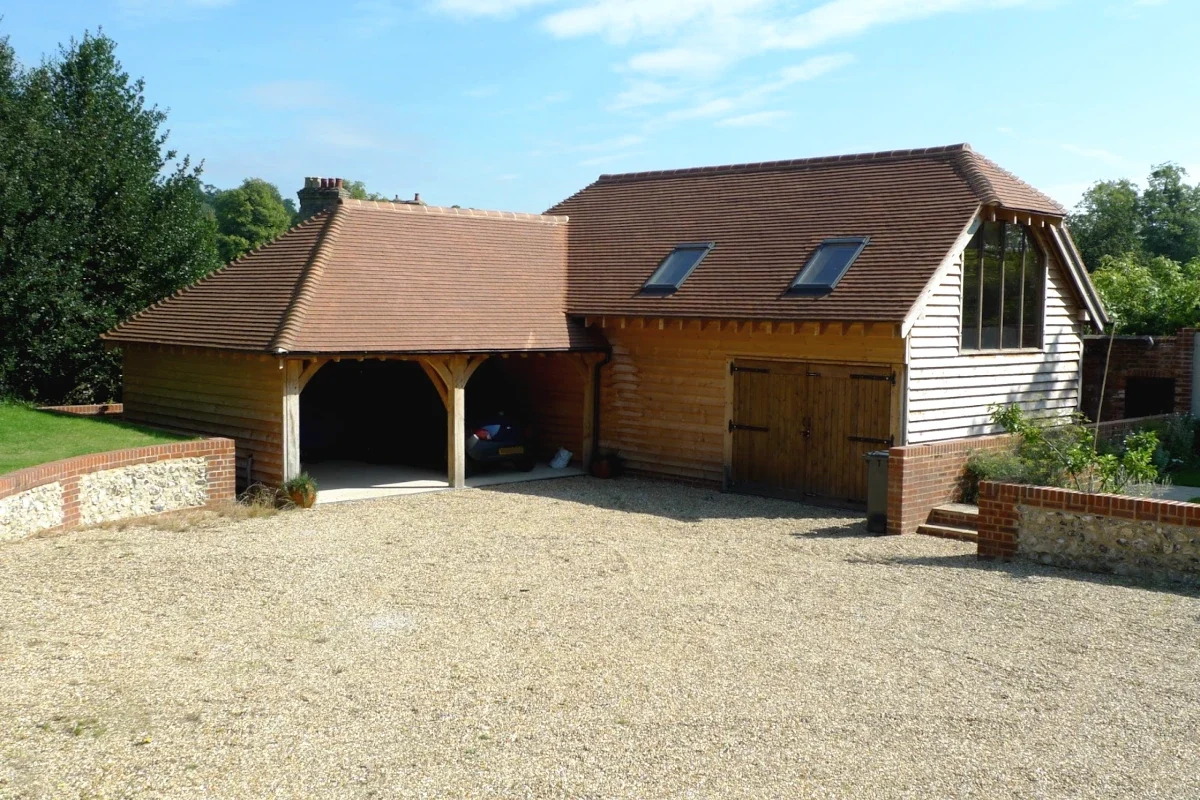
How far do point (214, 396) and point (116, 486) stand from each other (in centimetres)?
326

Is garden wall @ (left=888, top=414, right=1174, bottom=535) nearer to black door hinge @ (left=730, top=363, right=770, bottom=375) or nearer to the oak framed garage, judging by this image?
the oak framed garage

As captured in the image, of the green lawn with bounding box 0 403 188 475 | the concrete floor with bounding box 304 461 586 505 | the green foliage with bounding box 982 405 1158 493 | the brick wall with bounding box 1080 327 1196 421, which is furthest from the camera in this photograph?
the brick wall with bounding box 1080 327 1196 421

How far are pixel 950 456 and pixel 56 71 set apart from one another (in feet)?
67.0

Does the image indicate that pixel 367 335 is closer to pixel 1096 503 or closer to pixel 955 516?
pixel 955 516

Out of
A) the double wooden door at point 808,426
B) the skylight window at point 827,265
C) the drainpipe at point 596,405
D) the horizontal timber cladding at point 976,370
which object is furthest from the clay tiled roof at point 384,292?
the horizontal timber cladding at point 976,370

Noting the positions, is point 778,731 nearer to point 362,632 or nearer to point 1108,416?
point 362,632

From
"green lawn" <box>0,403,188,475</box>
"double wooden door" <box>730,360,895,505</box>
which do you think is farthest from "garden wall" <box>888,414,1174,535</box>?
"green lawn" <box>0,403,188,475</box>

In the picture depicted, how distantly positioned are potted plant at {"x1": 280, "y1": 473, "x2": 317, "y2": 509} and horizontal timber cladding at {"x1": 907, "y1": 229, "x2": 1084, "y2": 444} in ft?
26.7

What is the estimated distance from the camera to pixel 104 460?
42.8ft

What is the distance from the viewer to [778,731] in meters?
6.80

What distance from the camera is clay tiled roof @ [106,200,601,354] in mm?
15469

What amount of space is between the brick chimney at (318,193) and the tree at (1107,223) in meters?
34.6

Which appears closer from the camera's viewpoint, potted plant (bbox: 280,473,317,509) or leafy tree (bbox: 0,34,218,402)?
potted plant (bbox: 280,473,317,509)

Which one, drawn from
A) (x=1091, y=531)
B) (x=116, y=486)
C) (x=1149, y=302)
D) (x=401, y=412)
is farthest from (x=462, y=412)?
(x=1149, y=302)
